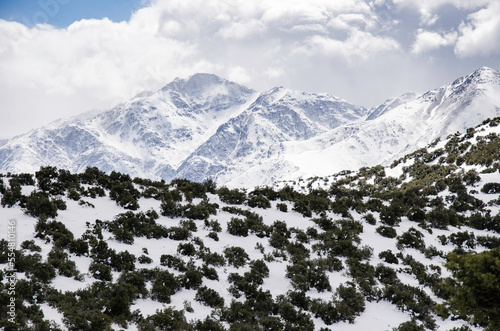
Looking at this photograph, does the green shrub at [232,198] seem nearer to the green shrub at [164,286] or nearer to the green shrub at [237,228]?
the green shrub at [237,228]

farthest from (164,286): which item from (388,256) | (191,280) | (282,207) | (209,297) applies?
(282,207)

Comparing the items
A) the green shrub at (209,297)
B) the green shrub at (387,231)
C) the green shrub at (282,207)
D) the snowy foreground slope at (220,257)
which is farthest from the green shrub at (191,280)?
the green shrub at (387,231)

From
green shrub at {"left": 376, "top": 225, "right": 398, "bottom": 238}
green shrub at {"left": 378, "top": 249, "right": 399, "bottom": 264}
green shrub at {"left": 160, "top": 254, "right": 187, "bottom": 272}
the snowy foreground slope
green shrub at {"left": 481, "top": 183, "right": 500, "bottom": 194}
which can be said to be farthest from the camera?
green shrub at {"left": 481, "top": 183, "right": 500, "bottom": 194}

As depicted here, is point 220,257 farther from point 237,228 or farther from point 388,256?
point 388,256

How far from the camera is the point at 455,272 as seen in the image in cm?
862

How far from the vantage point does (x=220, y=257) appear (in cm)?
1562

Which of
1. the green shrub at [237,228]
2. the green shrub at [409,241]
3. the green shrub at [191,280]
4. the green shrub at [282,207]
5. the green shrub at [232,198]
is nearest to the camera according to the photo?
the green shrub at [191,280]

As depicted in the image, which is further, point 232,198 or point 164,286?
point 232,198

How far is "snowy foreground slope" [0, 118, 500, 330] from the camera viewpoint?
1120cm

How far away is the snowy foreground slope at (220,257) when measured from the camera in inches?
441

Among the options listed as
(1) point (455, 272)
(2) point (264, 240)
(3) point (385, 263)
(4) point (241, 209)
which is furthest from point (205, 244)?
(1) point (455, 272)

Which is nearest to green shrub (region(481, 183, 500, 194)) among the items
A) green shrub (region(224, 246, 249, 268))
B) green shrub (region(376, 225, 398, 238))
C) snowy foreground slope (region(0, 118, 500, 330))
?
snowy foreground slope (region(0, 118, 500, 330))

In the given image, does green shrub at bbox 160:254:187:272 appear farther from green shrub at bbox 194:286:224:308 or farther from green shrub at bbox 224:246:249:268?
green shrub at bbox 224:246:249:268

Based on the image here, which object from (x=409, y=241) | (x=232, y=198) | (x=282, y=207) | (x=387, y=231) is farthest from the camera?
(x=232, y=198)
